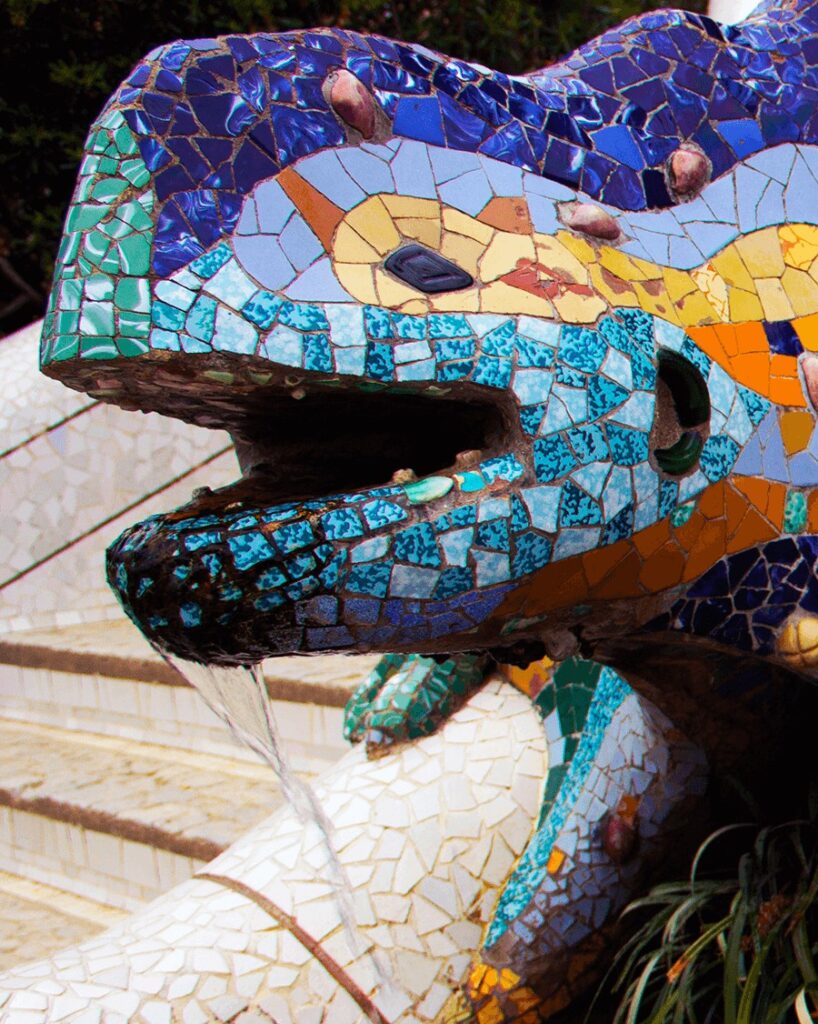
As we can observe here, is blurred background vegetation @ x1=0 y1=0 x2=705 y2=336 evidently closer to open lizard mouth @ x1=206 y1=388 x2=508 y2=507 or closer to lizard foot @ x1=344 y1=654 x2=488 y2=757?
lizard foot @ x1=344 y1=654 x2=488 y2=757

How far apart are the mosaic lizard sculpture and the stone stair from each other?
1.50 metres

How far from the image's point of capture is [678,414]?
4.58 ft

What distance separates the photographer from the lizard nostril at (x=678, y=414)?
4.50 feet

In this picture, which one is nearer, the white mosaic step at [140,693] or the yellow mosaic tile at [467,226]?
the yellow mosaic tile at [467,226]

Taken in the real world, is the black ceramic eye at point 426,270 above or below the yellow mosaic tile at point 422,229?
below

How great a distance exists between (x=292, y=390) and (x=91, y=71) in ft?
15.5

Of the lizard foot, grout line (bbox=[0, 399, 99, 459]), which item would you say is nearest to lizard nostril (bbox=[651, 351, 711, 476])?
the lizard foot

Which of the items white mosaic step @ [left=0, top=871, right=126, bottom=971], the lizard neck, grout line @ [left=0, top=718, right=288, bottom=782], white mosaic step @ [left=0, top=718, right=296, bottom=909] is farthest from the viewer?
grout line @ [left=0, top=718, right=288, bottom=782]

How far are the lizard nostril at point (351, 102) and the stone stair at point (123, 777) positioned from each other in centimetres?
170

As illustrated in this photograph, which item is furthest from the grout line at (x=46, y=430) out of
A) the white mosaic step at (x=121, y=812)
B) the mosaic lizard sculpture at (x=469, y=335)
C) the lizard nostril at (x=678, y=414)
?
the lizard nostril at (x=678, y=414)

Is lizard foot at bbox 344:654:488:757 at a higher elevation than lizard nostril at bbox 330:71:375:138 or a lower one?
lower

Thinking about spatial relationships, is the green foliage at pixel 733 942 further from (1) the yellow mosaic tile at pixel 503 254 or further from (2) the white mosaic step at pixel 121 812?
(2) the white mosaic step at pixel 121 812

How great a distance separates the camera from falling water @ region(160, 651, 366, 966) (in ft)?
4.47

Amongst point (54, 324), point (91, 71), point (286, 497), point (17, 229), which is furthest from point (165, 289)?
point (17, 229)
